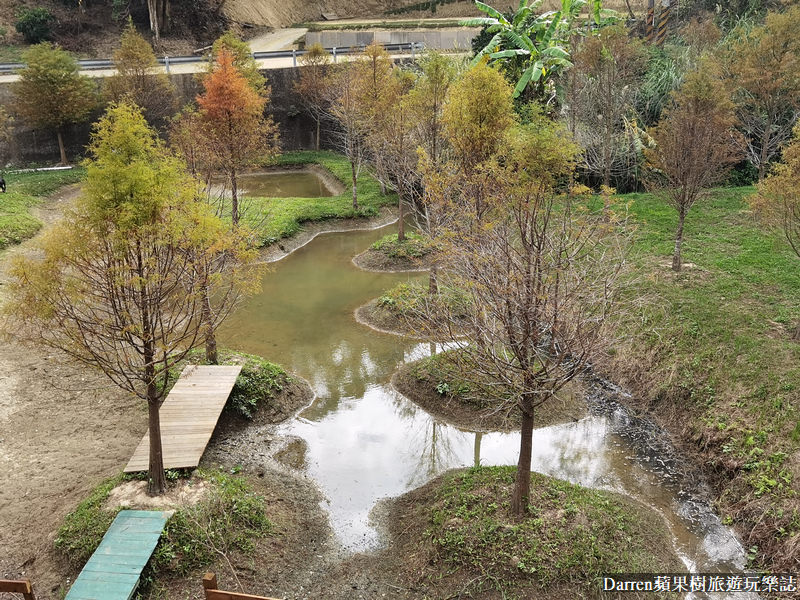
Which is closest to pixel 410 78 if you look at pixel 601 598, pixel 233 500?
pixel 233 500

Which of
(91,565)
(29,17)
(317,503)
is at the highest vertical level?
(29,17)

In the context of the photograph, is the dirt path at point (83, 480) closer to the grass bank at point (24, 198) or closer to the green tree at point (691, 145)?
the grass bank at point (24, 198)

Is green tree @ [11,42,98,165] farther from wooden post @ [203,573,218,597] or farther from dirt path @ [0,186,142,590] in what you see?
wooden post @ [203,573,218,597]

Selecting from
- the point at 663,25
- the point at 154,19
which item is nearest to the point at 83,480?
the point at 663,25

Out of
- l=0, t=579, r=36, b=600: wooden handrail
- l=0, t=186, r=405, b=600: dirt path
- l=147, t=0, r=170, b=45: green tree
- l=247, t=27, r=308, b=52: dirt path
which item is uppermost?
l=147, t=0, r=170, b=45: green tree

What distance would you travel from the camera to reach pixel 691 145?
1730 cm

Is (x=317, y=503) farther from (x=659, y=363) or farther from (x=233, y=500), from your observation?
(x=659, y=363)

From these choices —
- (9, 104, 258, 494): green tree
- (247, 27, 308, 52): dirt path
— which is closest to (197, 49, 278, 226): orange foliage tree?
(9, 104, 258, 494): green tree

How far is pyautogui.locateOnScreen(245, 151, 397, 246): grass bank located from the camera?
2552 centimetres

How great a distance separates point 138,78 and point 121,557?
27.9 metres

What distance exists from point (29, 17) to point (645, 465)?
142ft

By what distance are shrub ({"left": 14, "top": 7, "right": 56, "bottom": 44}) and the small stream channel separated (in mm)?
31921

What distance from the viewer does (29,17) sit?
130 feet

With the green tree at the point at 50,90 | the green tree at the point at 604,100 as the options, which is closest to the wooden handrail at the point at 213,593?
the green tree at the point at 604,100
